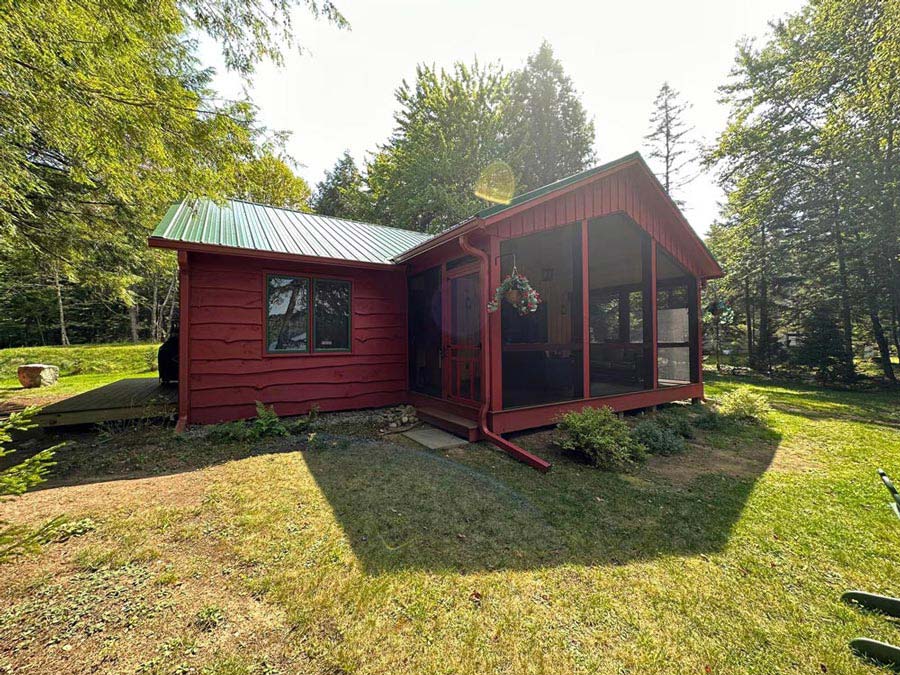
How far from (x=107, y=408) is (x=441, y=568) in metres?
5.70

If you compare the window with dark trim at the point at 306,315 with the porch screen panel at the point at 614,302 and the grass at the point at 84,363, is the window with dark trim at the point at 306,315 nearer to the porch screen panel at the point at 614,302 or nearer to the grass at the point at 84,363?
the porch screen panel at the point at 614,302

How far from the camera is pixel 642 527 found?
2906mm

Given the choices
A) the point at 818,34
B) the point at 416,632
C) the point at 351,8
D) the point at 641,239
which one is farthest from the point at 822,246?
the point at 416,632

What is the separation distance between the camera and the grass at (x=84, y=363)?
11.0 meters

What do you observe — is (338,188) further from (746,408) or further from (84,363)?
(746,408)

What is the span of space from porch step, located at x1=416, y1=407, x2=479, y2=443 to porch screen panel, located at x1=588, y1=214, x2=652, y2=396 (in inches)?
105

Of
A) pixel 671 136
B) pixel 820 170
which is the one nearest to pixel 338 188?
pixel 671 136

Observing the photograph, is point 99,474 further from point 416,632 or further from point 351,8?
point 351,8

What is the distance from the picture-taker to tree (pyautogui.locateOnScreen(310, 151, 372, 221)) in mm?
23828

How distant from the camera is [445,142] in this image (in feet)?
57.3

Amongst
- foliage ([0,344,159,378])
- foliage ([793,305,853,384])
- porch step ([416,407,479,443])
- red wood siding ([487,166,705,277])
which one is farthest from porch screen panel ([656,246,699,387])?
foliage ([0,344,159,378])

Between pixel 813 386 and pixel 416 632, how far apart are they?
50.0ft

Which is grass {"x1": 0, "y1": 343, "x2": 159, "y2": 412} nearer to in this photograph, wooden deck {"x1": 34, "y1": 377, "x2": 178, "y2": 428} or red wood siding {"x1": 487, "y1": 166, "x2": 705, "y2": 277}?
wooden deck {"x1": 34, "y1": 377, "x2": 178, "y2": 428}

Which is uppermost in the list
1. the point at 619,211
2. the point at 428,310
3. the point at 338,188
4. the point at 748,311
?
the point at 338,188
